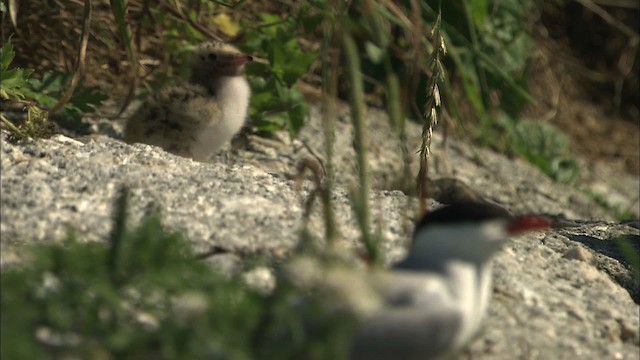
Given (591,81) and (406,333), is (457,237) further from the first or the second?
(591,81)

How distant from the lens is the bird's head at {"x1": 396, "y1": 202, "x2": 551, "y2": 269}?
2.28 m

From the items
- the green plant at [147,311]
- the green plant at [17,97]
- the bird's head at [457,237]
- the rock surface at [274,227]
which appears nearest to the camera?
the green plant at [147,311]

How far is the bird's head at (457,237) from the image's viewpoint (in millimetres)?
2283

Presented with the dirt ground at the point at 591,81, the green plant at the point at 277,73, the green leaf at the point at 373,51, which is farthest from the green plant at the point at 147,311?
the dirt ground at the point at 591,81

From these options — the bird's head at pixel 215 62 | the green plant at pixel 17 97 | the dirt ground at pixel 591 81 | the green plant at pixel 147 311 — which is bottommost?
the green plant at pixel 147 311

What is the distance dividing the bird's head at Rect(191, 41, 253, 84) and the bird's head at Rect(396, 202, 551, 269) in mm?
2323

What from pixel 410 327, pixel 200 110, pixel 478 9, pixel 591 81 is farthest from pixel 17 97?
pixel 591 81

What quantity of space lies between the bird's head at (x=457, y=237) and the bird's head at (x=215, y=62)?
232 centimetres

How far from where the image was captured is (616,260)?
3.45m

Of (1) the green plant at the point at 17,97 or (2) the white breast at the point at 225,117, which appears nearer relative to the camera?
(1) the green plant at the point at 17,97

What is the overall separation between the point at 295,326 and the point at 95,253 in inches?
18.7

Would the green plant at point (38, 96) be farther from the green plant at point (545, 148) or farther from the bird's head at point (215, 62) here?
the green plant at point (545, 148)

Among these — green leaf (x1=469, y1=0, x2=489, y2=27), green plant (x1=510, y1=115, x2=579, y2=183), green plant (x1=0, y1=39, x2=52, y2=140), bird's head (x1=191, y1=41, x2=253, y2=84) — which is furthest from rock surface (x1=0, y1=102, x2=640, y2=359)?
green plant (x1=510, y1=115, x2=579, y2=183)

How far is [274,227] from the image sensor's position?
295 cm
